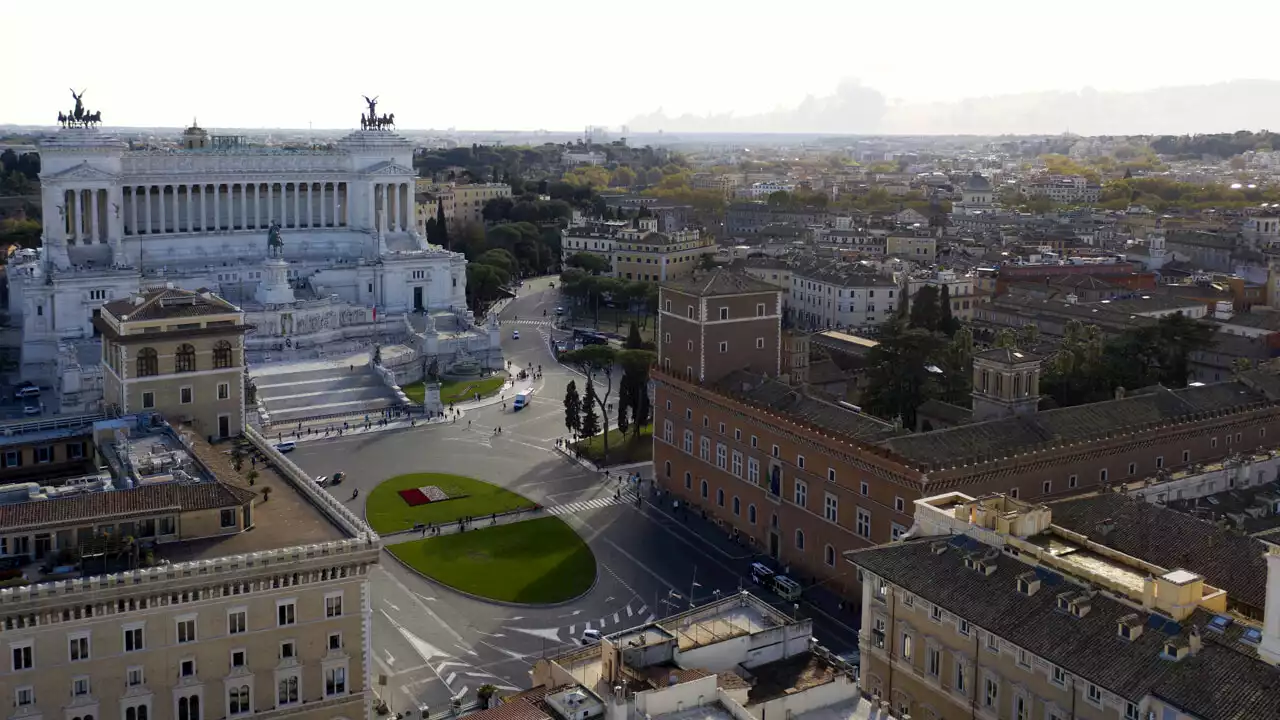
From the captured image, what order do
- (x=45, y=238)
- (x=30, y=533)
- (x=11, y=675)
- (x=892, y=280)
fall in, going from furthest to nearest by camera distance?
(x=892, y=280)
(x=45, y=238)
(x=30, y=533)
(x=11, y=675)

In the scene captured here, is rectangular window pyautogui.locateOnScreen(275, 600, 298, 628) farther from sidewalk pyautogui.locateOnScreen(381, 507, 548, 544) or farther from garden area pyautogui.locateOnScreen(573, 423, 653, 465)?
garden area pyautogui.locateOnScreen(573, 423, 653, 465)

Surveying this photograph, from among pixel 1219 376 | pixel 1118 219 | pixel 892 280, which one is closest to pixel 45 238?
pixel 892 280

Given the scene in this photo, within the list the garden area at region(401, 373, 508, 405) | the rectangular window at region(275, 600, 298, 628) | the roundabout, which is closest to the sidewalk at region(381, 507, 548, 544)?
the roundabout

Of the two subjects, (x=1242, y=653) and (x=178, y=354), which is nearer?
(x=1242, y=653)

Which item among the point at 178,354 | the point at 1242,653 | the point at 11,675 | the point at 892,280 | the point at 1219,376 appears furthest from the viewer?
the point at 892,280

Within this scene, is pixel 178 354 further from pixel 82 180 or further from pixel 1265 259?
pixel 1265 259

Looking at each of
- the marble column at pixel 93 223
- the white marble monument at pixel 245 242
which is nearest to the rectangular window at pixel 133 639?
the white marble monument at pixel 245 242

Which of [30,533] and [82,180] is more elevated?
[82,180]
